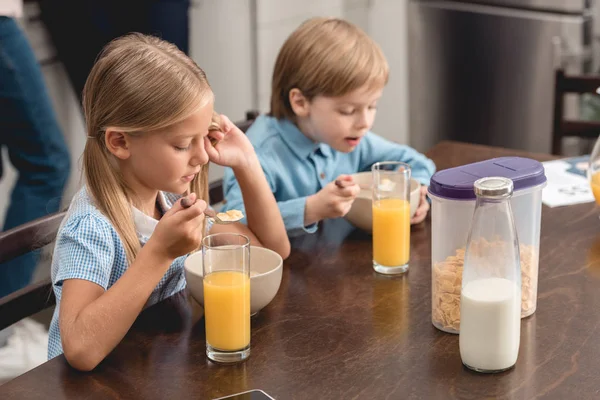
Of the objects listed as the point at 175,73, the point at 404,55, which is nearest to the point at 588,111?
the point at 404,55

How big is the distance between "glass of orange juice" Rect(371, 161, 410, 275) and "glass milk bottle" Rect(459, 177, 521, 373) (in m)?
0.32

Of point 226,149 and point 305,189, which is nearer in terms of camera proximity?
point 226,149

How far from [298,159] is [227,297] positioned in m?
0.77

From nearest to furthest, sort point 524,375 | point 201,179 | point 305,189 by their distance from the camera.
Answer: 1. point 524,375
2. point 201,179
3. point 305,189

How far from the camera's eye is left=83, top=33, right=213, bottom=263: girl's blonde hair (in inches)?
48.8

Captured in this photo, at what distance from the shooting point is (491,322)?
1.05 meters

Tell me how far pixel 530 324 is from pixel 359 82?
696mm

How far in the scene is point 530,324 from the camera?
120cm

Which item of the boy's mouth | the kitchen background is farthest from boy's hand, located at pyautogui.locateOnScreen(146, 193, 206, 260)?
the kitchen background

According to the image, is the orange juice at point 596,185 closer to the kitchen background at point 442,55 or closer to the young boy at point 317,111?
the young boy at point 317,111

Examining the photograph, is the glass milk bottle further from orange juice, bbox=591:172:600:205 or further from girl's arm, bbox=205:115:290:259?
orange juice, bbox=591:172:600:205

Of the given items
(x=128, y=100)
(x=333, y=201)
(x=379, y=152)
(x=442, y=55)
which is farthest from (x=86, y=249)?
(x=442, y=55)

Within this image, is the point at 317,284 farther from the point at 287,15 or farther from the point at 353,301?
the point at 287,15

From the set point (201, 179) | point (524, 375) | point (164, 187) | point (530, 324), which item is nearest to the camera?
point (524, 375)
